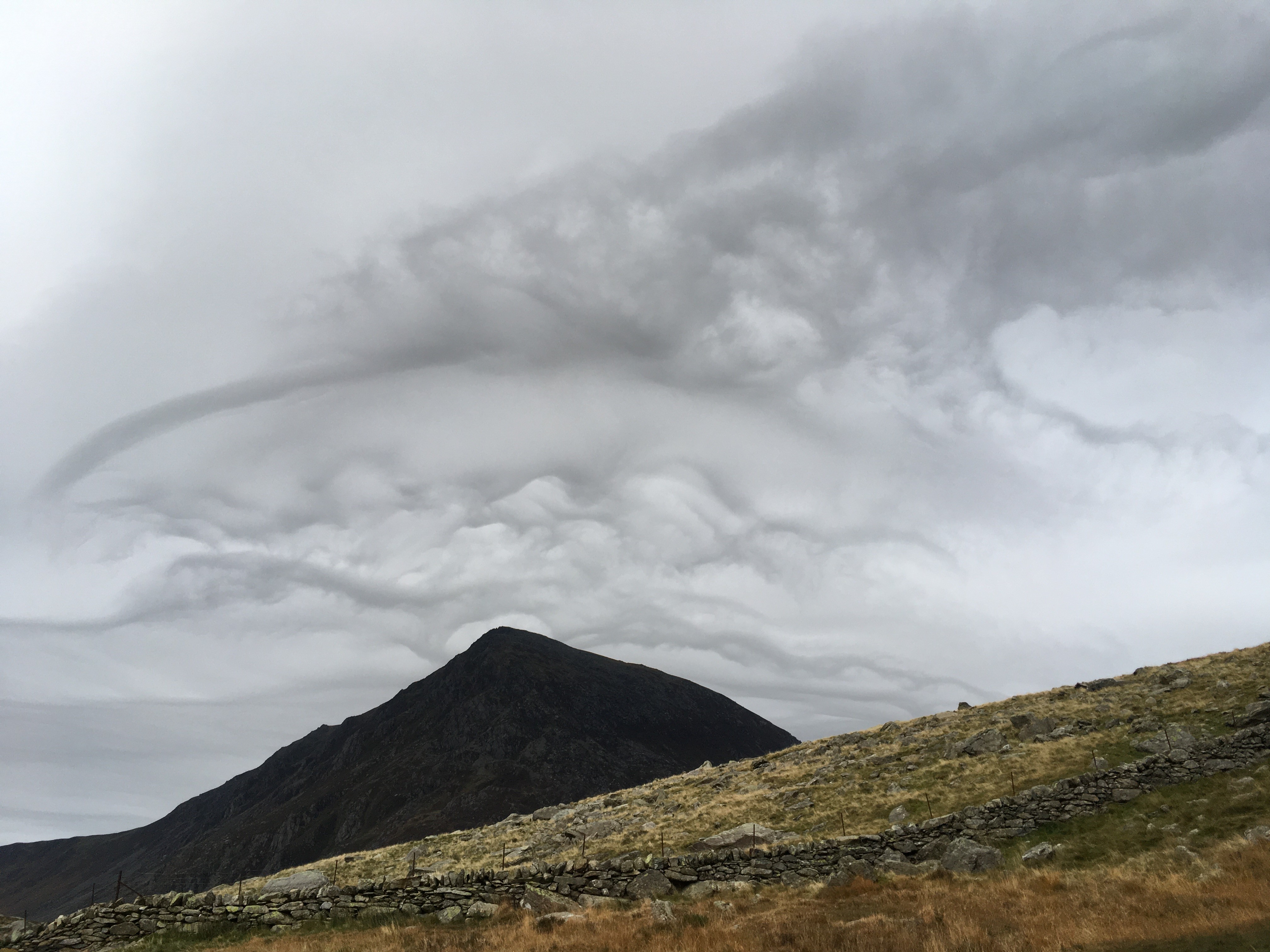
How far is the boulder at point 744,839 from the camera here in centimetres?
3170

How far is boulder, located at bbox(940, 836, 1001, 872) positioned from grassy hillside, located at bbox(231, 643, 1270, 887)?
5.79 metres

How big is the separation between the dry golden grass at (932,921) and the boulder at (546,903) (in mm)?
822

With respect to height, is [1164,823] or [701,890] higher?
[1164,823]

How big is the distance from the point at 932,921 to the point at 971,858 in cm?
934

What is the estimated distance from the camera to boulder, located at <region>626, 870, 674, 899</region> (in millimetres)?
24031

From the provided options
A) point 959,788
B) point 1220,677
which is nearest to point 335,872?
point 959,788

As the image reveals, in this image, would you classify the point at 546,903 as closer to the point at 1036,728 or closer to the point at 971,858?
the point at 971,858

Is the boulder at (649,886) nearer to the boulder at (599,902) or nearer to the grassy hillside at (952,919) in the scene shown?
the boulder at (599,902)

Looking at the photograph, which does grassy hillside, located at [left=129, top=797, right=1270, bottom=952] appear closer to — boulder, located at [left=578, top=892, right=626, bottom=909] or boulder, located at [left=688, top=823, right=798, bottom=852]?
boulder, located at [left=578, top=892, right=626, bottom=909]

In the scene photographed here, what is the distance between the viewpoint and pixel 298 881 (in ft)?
106

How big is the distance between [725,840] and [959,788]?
12.3 metres

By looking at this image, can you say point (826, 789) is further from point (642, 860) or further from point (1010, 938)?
point (1010, 938)

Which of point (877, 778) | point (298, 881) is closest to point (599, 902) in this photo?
point (298, 881)

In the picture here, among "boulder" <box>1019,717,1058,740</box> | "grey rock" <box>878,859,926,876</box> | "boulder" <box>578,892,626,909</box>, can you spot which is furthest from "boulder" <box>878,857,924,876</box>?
"boulder" <box>1019,717,1058,740</box>
